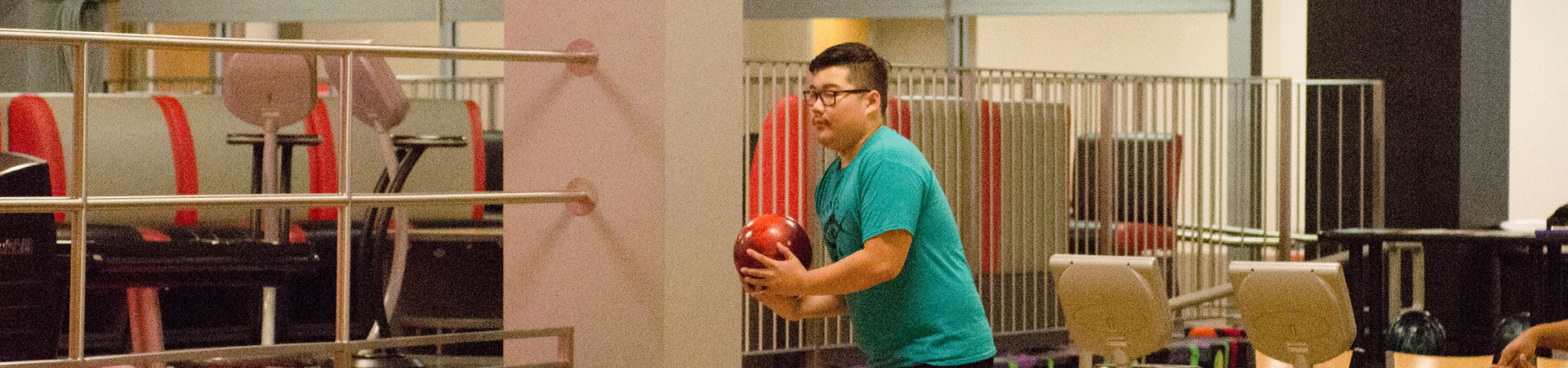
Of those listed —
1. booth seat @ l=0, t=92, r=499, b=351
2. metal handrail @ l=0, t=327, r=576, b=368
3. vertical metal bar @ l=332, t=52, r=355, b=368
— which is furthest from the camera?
booth seat @ l=0, t=92, r=499, b=351

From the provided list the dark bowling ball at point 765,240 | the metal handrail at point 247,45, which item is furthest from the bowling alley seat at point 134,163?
the dark bowling ball at point 765,240

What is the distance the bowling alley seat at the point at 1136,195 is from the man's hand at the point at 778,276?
368cm

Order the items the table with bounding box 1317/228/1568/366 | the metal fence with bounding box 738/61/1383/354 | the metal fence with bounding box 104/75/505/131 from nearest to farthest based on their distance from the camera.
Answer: the metal fence with bounding box 738/61/1383/354 < the table with bounding box 1317/228/1568/366 < the metal fence with bounding box 104/75/505/131

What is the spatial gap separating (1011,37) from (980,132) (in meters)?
3.84

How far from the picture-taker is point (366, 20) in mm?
10453

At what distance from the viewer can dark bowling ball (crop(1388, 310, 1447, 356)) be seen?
24.7 feet

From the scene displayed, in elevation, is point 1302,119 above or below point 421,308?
above

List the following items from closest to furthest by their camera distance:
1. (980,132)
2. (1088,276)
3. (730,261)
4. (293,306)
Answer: (730,261), (1088,276), (293,306), (980,132)

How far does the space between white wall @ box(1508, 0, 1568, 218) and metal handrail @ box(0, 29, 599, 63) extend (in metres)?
7.96

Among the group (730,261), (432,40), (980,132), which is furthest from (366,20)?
(730,261)

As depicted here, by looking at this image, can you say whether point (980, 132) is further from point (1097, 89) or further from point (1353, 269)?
point (1353, 269)

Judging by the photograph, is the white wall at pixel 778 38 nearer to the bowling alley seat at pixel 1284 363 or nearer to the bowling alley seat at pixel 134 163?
the bowling alley seat at pixel 1284 363

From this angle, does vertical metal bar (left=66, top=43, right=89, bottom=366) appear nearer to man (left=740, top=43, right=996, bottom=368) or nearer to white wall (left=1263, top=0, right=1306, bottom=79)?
man (left=740, top=43, right=996, bottom=368)

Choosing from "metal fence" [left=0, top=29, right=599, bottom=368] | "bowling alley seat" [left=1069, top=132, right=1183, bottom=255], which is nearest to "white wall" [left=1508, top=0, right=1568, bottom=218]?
"bowling alley seat" [left=1069, top=132, right=1183, bottom=255]
